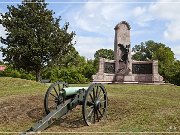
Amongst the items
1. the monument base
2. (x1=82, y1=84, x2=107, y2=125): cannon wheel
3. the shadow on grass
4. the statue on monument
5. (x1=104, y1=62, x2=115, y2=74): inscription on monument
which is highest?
the statue on monument

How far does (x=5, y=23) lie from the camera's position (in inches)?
1233

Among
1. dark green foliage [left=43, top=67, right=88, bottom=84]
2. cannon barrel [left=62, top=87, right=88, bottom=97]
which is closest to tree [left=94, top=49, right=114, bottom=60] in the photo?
dark green foliage [left=43, top=67, right=88, bottom=84]

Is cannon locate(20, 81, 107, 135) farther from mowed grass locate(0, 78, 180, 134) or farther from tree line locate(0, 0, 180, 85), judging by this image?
tree line locate(0, 0, 180, 85)

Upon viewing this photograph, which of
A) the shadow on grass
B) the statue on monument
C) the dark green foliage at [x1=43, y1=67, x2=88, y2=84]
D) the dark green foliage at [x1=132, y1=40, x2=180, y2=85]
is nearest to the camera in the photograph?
the shadow on grass

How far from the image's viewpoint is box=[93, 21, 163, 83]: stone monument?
29.0m

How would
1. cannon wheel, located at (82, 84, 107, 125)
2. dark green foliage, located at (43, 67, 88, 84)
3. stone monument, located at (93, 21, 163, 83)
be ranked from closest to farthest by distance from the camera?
cannon wheel, located at (82, 84, 107, 125) → stone monument, located at (93, 21, 163, 83) → dark green foliage, located at (43, 67, 88, 84)

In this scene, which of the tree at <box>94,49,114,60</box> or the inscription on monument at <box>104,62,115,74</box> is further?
the tree at <box>94,49,114,60</box>

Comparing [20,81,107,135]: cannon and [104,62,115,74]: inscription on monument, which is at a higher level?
[104,62,115,74]: inscription on monument

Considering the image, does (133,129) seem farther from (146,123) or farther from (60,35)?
(60,35)

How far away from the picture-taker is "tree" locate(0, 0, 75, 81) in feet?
96.5

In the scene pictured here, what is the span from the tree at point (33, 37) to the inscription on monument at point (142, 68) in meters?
6.62

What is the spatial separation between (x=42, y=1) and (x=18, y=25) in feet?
13.8

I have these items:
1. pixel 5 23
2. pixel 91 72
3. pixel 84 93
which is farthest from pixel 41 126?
pixel 91 72

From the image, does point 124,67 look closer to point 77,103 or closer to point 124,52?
point 124,52
